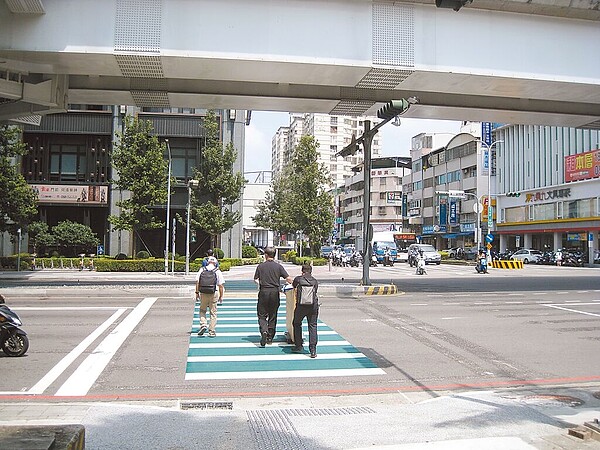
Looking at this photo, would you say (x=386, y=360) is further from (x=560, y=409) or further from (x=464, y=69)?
(x=464, y=69)

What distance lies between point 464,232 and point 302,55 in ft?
221

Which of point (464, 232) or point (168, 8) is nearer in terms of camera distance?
point (168, 8)

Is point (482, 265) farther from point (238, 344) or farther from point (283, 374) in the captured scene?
point (283, 374)

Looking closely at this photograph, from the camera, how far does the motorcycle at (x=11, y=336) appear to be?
9961 millimetres

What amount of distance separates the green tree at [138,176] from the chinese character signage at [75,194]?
8.48 m

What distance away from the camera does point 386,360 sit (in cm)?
1023

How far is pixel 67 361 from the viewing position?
9.91 meters

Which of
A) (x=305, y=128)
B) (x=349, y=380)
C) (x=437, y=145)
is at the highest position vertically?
(x=305, y=128)

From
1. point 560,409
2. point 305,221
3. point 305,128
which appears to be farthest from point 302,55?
point 305,128

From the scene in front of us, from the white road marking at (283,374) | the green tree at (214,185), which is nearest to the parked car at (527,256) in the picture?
the green tree at (214,185)

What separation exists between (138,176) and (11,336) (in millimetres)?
27604

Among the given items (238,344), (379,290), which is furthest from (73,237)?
(238,344)

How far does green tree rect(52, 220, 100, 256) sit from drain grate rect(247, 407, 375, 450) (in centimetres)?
3784

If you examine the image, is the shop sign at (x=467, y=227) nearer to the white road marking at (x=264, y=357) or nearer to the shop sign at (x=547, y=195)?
the shop sign at (x=547, y=195)
